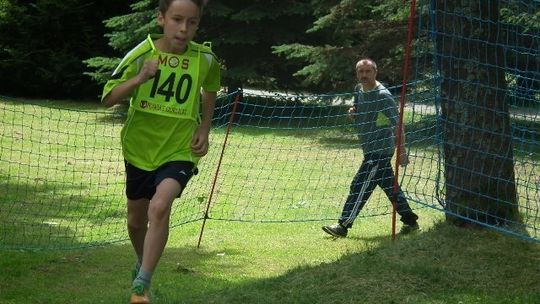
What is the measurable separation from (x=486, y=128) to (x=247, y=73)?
49.7ft

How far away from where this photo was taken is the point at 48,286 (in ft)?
22.1

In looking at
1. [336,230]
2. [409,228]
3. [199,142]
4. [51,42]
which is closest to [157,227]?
[199,142]

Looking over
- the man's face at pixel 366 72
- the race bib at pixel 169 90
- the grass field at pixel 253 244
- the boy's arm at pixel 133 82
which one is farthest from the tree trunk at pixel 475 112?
the man's face at pixel 366 72

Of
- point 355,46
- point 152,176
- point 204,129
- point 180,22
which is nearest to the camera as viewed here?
point 180,22

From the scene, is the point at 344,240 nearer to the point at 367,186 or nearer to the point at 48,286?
the point at 367,186

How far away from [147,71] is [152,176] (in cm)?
Answer: 70

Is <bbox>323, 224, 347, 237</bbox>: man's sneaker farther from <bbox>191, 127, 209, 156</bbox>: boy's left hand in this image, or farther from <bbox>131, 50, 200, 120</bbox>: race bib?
<bbox>131, 50, 200, 120</bbox>: race bib

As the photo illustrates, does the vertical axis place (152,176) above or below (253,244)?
above

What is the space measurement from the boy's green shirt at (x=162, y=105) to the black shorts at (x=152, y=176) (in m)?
0.04

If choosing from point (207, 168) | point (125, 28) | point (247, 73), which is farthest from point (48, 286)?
point (125, 28)

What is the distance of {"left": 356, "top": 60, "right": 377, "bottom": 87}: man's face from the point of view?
29.9 ft

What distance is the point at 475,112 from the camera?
650 centimetres

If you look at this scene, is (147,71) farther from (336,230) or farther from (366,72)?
(366,72)

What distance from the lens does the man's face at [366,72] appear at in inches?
359
